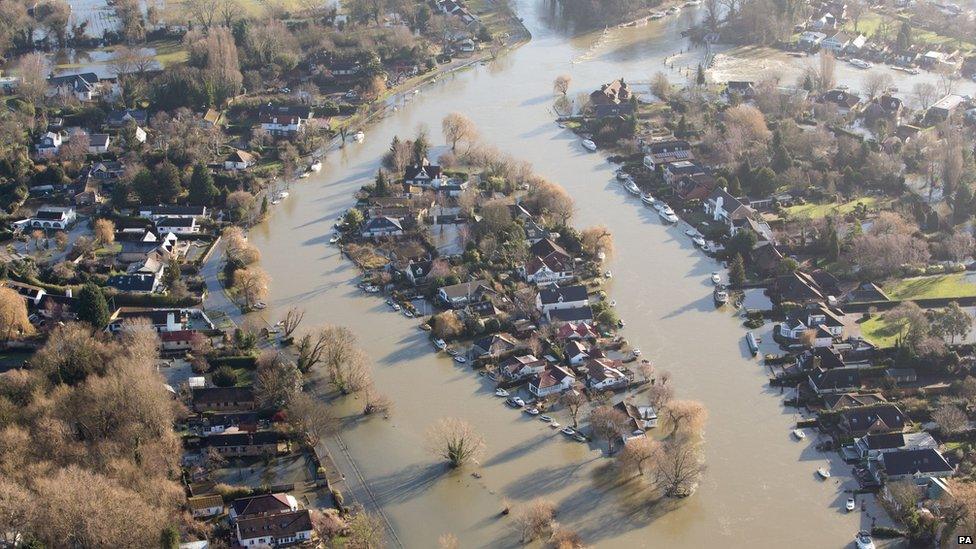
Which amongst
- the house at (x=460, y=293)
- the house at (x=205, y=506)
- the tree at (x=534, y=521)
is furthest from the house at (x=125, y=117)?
the tree at (x=534, y=521)

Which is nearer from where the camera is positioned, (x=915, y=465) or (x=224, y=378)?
(x=915, y=465)

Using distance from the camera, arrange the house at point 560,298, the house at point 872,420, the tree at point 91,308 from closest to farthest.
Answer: the house at point 872,420 → the tree at point 91,308 → the house at point 560,298

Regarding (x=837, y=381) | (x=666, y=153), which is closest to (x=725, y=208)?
(x=666, y=153)

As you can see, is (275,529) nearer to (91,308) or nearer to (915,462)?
(91,308)

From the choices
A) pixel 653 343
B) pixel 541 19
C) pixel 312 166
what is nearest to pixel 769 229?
pixel 653 343

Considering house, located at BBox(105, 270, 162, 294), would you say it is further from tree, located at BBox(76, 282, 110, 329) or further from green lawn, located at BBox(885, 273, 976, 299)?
green lawn, located at BBox(885, 273, 976, 299)

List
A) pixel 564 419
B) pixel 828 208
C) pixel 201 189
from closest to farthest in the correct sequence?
pixel 564 419
pixel 828 208
pixel 201 189

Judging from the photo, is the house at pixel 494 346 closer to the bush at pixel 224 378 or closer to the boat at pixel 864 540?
the bush at pixel 224 378

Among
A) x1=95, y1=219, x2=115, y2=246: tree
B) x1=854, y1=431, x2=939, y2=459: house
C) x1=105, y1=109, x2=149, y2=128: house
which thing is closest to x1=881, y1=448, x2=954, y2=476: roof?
x1=854, y1=431, x2=939, y2=459: house
